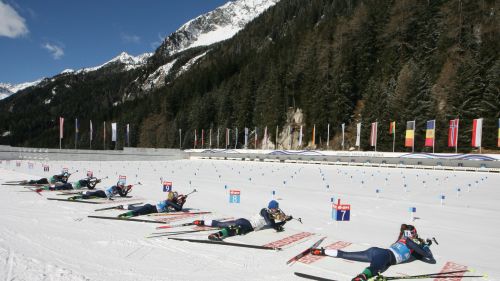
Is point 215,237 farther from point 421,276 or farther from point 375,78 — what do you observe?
point 375,78

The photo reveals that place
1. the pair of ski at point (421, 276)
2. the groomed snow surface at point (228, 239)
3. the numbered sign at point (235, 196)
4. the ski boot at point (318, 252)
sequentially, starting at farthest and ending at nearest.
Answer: the numbered sign at point (235, 196), the ski boot at point (318, 252), the groomed snow surface at point (228, 239), the pair of ski at point (421, 276)

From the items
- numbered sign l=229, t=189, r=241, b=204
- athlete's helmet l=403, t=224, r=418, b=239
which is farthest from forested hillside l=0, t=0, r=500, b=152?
athlete's helmet l=403, t=224, r=418, b=239

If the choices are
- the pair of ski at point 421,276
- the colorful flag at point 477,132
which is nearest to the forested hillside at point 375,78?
the colorful flag at point 477,132

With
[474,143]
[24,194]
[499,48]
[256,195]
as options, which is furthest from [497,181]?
[499,48]

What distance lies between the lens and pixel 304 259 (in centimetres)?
796

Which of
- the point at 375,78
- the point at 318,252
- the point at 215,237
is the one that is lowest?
the point at 215,237

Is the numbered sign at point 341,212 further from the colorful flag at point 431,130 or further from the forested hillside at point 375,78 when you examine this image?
the forested hillside at point 375,78

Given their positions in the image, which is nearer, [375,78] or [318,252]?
[318,252]

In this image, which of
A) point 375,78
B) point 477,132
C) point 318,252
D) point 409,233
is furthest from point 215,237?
point 375,78

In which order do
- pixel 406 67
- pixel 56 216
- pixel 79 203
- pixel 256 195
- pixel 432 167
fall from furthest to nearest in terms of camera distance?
1. pixel 406 67
2. pixel 432 167
3. pixel 256 195
4. pixel 79 203
5. pixel 56 216

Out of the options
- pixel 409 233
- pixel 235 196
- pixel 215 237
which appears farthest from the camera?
pixel 235 196

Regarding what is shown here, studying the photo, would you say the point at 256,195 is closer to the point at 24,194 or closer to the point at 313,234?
the point at 313,234

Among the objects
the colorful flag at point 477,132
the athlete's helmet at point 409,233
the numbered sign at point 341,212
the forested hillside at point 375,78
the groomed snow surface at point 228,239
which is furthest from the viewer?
the forested hillside at point 375,78

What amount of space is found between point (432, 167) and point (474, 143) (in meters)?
5.68
